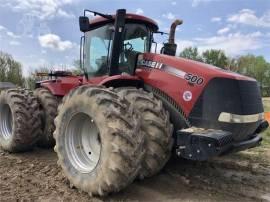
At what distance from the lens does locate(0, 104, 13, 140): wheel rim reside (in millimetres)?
8148

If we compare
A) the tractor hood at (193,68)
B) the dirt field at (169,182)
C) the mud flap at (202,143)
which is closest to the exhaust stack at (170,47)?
the tractor hood at (193,68)

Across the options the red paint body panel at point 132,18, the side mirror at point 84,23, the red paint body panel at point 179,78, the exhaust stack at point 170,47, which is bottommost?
the red paint body panel at point 179,78

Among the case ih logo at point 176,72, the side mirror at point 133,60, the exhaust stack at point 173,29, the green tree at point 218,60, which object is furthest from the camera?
the green tree at point 218,60

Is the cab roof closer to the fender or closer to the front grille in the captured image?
the fender

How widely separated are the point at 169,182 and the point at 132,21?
9.08 feet

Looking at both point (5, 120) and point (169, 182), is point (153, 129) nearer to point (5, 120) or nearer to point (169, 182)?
point (169, 182)

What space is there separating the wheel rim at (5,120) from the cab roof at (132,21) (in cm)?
290

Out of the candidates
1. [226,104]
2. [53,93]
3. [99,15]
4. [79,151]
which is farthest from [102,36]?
[226,104]

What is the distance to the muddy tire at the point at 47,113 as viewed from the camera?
24.2 feet

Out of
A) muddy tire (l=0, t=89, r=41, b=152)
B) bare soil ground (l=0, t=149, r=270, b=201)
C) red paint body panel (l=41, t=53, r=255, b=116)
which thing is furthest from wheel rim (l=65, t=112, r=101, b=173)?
muddy tire (l=0, t=89, r=41, b=152)

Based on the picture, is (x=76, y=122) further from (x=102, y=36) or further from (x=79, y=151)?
(x=102, y=36)

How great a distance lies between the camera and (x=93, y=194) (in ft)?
15.8

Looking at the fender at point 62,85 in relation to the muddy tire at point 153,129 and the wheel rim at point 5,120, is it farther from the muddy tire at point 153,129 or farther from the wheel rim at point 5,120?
the muddy tire at point 153,129

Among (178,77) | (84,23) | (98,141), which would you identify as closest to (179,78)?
(178,77)
